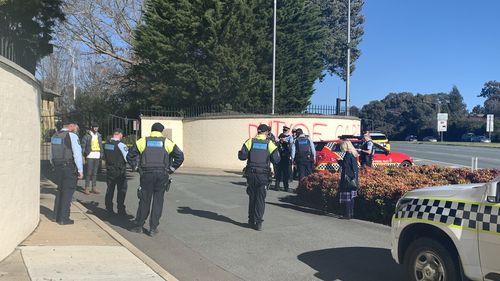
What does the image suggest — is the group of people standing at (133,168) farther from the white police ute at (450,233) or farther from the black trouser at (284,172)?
the black trouser at (284,172)

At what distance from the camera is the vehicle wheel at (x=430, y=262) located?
16.5 feet

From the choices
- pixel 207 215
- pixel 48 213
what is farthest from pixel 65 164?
pixel 207 215

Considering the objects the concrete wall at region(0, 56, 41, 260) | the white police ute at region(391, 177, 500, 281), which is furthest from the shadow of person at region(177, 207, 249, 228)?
the white police ute at region(391, 177, 500, 281)

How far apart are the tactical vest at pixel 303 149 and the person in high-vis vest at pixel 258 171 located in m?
5.30

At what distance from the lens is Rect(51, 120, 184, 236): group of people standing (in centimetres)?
838

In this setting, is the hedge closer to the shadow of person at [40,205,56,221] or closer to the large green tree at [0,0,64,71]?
the shadow of person at [40,205,56,221]

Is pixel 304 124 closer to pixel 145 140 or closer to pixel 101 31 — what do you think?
pixel 145 140

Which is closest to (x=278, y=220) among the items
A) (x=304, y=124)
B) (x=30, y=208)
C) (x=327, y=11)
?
(x=30, y=208)

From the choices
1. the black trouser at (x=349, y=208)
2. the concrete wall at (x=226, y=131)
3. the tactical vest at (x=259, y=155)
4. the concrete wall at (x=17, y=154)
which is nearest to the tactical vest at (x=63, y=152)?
the concrete wall at (x=17, y=154)

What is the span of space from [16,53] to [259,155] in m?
4.10

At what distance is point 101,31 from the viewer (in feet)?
111

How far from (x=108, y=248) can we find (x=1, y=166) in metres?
1.87

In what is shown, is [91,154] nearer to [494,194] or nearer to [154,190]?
[154,190]

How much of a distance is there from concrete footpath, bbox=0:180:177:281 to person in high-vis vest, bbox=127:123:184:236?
0.71 metres
